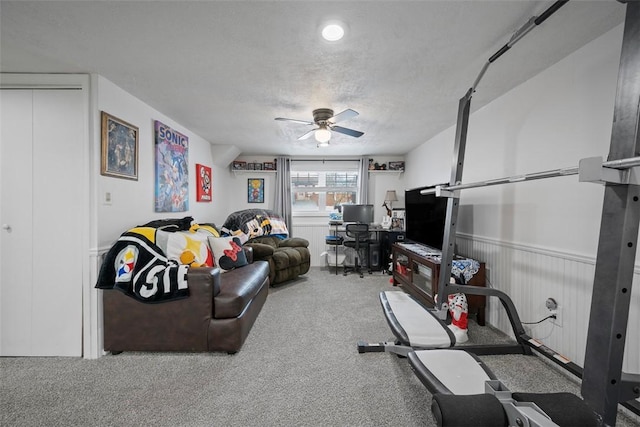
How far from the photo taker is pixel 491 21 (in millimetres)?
1446

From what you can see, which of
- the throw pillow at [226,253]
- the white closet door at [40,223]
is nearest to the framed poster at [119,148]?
the white closet door at [40,223]

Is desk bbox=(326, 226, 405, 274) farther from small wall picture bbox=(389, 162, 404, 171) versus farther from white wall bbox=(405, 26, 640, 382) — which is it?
white wall bbox=(405, 26, 640, 382)

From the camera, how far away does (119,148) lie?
2270 millimetres

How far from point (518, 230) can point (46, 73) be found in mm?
4126

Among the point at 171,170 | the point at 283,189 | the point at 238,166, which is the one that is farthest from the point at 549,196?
the point at 238,166

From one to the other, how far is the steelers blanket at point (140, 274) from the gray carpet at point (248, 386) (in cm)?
52

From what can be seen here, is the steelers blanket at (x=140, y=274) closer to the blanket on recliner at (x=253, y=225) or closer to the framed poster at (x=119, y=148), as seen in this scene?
the framed poster at (x=119, y=148)

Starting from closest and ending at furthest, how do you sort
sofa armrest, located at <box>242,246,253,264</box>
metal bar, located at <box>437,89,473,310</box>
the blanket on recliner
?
metal bar, located at <box>437,89,473,310</box> < sofa armrest, located at <box>242,246,253,264</box> < the blanket on recliner

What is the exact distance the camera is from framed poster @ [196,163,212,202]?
12.5 ft

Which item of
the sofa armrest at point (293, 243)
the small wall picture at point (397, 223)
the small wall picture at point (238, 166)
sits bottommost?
the sofa armrest at point (293, 243)

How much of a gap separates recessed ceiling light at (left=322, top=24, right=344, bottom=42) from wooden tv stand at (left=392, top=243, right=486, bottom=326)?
2.22m

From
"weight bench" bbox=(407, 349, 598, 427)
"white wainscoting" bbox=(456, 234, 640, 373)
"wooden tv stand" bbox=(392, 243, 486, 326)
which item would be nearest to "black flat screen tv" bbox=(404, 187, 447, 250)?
"wooden tv stand" bbox=(392, 243, 486, 326)

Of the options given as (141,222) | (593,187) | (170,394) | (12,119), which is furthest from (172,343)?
(593,187)

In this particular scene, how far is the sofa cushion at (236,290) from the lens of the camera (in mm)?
2100
